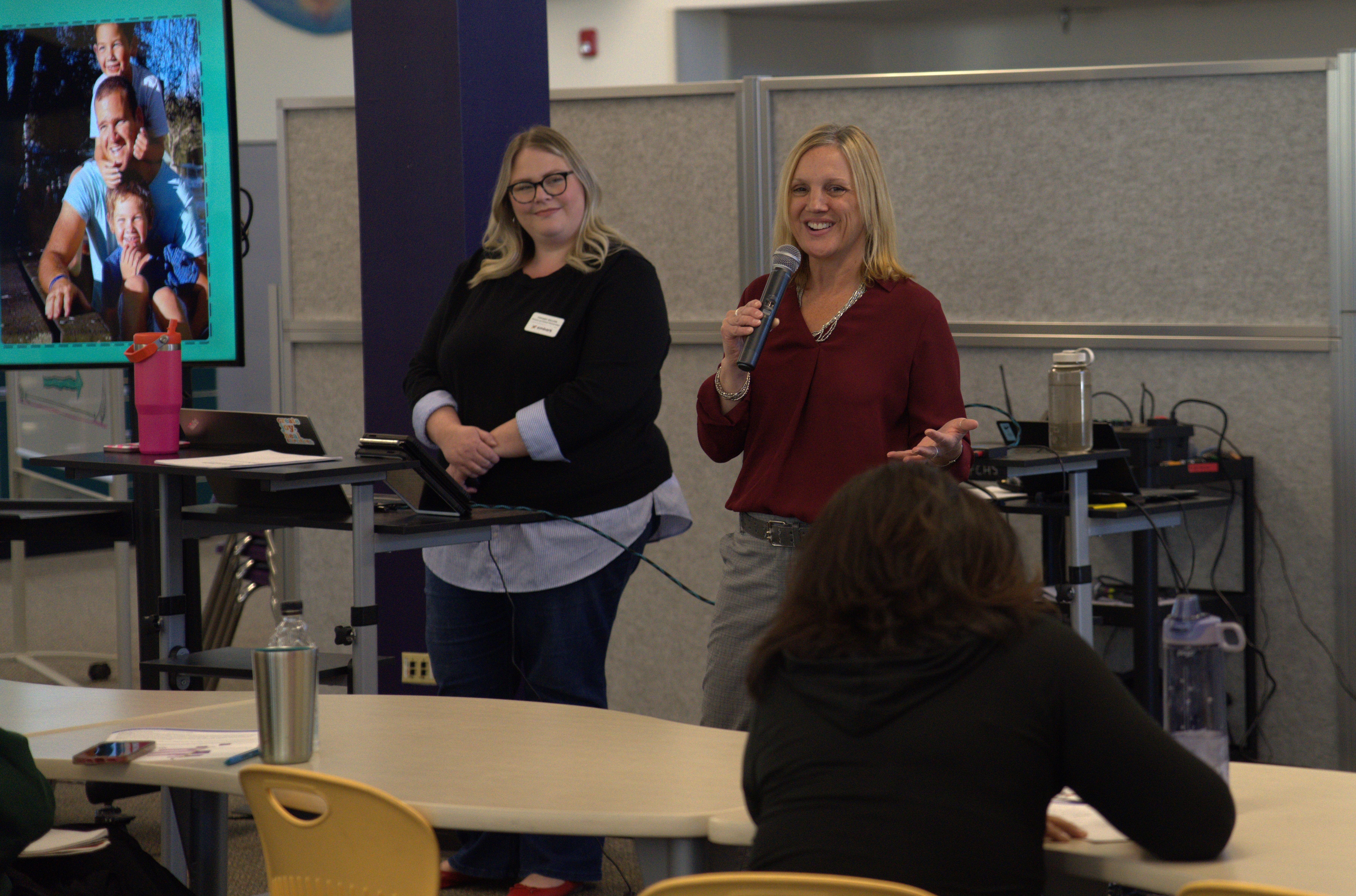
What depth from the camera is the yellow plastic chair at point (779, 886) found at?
1184 mm

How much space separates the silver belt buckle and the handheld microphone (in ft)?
0.79

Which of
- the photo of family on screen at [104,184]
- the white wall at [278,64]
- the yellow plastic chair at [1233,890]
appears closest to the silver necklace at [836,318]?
the yellow plastic chair at [1233,890]

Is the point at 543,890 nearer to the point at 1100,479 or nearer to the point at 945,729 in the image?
the point at 1100,479

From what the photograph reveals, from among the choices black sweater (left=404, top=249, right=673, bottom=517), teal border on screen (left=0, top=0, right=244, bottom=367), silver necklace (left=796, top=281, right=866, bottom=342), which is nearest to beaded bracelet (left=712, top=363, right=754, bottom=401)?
silver necklace (left=796, top=281, right=866, bottom=342)

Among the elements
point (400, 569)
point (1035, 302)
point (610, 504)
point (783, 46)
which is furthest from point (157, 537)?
point (783, 46)

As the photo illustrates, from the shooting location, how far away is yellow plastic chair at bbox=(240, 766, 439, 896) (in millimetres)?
1497

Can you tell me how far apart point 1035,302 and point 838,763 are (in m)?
2.48

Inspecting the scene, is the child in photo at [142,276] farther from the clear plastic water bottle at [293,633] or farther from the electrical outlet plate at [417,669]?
the clear plastic water bottle at [293,633]

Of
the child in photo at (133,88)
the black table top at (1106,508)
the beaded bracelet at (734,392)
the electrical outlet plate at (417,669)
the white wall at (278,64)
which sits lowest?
the electrical outlet plate at (417,669)

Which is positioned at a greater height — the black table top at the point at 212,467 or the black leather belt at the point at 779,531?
the black table top at the point at 212,467

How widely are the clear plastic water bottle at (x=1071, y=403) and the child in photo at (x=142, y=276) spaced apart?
1899mm

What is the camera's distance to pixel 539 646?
2.72 metres

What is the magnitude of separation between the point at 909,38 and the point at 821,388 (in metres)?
6.90

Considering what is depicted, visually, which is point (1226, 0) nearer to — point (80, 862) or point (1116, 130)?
point (1116, 130)
